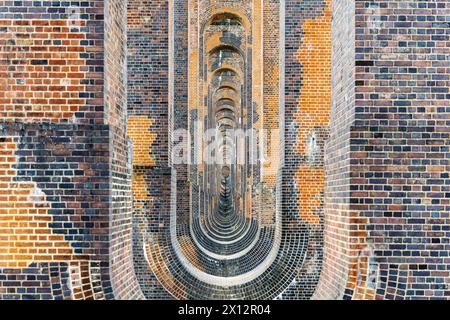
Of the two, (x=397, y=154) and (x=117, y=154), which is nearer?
(x=397, y=154)

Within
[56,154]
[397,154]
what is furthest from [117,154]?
[397,154]

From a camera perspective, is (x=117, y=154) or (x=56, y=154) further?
(x=117, y=154)

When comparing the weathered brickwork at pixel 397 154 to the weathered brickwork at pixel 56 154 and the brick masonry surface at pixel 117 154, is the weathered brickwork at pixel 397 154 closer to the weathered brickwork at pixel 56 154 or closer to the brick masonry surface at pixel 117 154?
the brick masonry surface at pixel 117 154

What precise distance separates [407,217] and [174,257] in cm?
658

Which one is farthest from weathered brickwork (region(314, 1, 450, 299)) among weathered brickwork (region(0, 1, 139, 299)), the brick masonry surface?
weathered brickwork (region(0, 1, 139, 299))

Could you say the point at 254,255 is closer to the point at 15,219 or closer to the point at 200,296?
the point at 200,296

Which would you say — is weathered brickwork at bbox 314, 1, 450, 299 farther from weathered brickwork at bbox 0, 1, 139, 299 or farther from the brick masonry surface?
weathered brickwork at bbox 0, 1, 139, 299

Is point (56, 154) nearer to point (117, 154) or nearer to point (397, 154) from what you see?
point (117, 154)

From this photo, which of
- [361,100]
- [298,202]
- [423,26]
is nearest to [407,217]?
[361,100]

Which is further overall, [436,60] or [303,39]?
[303,39]

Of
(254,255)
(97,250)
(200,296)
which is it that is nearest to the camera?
(97,250)

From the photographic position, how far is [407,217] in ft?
13.3

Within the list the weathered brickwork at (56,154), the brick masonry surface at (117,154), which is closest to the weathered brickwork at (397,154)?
the brick masonry surface at (117,154)
